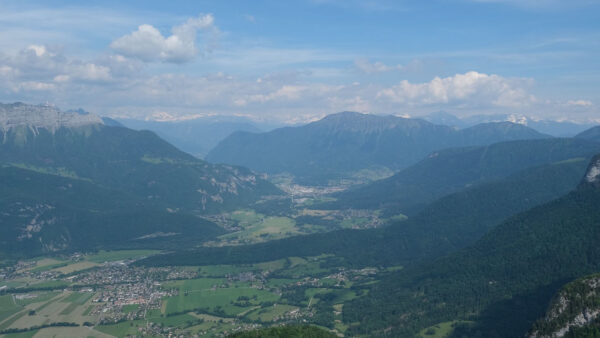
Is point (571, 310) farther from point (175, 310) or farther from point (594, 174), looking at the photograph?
point (175, 310)

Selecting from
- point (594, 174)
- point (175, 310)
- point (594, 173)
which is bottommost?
point (175, 310)

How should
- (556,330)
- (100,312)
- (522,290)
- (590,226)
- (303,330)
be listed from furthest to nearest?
(100,312) → (590,226) → (522,290) → (303,330) → (556,330)

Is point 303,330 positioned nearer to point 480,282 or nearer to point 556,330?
point 556,330

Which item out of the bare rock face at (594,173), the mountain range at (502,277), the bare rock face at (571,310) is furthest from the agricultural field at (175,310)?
the bare rock face at (594,173)

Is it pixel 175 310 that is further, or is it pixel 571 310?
pixel 175 310

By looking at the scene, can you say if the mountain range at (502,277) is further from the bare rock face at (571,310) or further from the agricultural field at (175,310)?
the bare rock face at (571,310)

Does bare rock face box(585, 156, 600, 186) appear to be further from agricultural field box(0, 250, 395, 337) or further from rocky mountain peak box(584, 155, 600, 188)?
agricultural field box(0, 250, 395, 337)

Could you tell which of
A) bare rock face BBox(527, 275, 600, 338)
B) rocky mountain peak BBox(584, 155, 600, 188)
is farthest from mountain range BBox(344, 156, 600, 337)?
bare rock face BBox(527, 275, 600, 338)

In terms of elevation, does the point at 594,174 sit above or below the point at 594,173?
below

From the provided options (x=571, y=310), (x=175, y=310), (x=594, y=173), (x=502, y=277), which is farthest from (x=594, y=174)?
(x=175, y=310)

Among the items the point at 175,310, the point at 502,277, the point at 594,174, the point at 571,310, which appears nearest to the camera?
the point at 571,310

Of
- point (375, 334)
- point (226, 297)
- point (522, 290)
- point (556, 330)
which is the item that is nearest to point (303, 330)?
point (375, 334)
